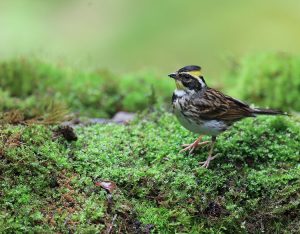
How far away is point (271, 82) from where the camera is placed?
9.38 m

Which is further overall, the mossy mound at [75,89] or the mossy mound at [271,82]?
the mossy mound at [271,82]

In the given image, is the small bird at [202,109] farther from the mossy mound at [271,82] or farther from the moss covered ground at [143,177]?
the mossy mound at [271,82]

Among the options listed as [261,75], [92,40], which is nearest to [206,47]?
[92,40]

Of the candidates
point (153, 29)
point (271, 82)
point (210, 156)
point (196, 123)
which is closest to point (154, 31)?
point (153, 29)

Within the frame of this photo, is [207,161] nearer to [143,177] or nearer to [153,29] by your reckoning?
[143,177]

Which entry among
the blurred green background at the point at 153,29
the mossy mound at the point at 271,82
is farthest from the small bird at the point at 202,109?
the blurred green background at the point at 153,29

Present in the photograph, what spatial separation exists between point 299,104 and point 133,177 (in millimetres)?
4690

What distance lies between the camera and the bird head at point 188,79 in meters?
6.09

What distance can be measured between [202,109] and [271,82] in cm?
→ 377

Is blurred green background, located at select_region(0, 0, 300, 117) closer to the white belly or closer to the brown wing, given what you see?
the brown wing

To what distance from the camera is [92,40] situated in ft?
52.7

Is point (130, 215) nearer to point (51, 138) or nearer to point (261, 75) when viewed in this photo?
point (51, 138)

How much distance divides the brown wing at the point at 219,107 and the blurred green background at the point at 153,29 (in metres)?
8.87

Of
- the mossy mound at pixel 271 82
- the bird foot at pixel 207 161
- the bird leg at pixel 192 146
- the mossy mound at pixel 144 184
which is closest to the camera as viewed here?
the mossy mound at pixel 144 184
